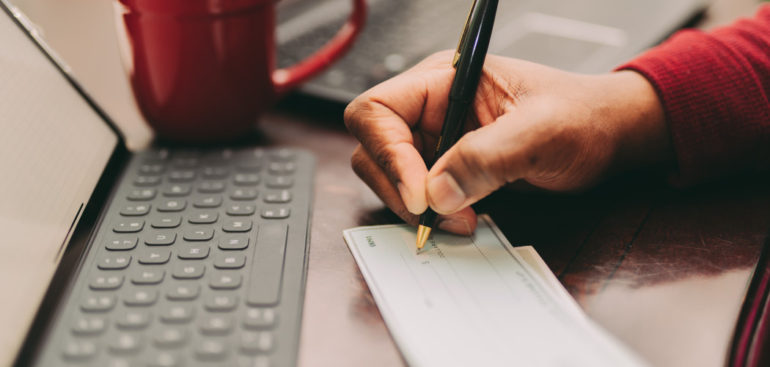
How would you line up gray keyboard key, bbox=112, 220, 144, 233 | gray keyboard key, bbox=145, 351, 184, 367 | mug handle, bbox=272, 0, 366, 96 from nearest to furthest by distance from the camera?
gray keyboard key, bbox=145, 351, 184, 367
gray keyboard key, bbox=112, 220, 144, 233
mug handle, bbox=272, 0, 366, 96

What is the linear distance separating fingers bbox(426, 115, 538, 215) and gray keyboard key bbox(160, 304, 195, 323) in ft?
0.54

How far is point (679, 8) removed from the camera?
70 cm

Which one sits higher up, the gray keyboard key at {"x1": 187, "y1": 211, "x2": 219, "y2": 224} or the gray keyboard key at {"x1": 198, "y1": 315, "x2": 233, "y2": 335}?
the gray keyboard key at {"x1": 187, "y1": 211, "x2": 219, "y2": 224}

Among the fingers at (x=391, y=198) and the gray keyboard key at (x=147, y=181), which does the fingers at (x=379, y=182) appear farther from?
the gray keyboard key at (x=147, y=181)

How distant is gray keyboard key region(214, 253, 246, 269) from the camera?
1.18ft

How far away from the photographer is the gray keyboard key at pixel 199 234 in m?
0.38

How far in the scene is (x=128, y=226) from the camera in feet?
1.30

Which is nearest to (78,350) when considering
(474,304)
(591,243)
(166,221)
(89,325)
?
(89,325)

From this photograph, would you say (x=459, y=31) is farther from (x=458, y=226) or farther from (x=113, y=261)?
(x=113, y=261)

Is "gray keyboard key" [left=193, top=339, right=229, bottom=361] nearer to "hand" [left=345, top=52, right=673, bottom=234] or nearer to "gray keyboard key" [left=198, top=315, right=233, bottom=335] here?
"gray keyboard key" [left=198, top=315, right=233, bottom=335]

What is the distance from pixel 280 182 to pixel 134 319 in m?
0.17

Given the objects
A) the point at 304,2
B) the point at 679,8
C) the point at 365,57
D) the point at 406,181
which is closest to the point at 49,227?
the point at 406,181

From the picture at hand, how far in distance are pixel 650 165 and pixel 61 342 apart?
0.45 m

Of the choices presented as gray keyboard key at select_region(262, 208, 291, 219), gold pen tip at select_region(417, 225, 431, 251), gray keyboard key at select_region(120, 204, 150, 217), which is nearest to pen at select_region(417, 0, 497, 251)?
gold pen tip at select_region(417, 225, 431, 251)
